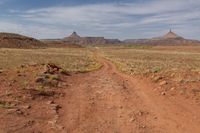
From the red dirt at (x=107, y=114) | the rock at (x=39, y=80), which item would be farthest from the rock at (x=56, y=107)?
the rock at (x=39, y=80)

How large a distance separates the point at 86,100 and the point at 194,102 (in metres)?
4.11

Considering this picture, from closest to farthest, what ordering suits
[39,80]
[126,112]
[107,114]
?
[107,114] < [126,112] < [39,80]

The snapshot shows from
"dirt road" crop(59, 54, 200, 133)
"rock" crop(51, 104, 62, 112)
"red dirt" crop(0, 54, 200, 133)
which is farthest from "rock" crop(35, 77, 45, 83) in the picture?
"rock" crop(51, 104, 62, 112)

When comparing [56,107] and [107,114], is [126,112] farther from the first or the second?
[56,107]

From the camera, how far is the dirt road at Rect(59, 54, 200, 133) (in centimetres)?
1006

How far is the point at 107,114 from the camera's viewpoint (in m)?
11.7

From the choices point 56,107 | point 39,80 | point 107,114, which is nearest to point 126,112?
point 107,114

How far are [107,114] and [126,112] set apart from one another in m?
0.71

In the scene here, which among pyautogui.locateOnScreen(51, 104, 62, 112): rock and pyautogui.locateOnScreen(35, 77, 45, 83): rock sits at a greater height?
pyautogui.locateOnScreen(35, 77, 45, 83): rock

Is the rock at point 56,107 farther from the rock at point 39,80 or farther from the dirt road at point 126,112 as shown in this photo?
the rock at point 39,80

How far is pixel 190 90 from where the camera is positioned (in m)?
15.8

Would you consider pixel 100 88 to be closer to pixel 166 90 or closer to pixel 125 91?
pixel 125 91

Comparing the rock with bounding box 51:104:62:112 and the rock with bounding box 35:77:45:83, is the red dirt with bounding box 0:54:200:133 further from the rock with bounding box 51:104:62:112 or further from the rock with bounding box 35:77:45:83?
the rock with bounding box 35:77:45:83

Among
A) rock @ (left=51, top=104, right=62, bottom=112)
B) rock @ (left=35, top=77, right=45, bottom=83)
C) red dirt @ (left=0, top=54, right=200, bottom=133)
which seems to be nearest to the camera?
red dirt @ (left=0, top=54, right=200, bottom=133)
